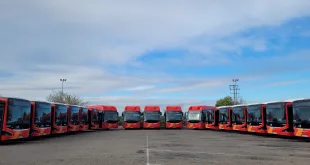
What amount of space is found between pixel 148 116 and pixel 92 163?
3505cm

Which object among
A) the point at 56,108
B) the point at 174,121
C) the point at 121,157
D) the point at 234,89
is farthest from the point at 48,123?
the point at 234,89

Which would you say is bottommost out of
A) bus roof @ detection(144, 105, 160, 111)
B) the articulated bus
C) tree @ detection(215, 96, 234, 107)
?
the articulated bus

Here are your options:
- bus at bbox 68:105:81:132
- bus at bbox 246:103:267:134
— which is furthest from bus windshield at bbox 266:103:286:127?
bus at bbox 68:105:81:132

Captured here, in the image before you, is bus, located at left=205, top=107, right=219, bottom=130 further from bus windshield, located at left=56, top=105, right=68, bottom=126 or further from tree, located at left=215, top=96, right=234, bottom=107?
tree, located at left=215, top=96, right=234, bottom=107

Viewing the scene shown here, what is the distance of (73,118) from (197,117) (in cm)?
1714

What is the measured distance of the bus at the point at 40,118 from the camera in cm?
2535

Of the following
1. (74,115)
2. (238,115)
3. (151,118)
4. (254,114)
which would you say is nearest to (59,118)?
(74,115)

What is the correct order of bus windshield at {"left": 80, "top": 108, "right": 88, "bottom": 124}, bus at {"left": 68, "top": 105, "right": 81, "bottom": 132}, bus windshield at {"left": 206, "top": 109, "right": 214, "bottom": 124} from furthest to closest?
bus windshield at {"left": 206, "top": 109, "right": 214, "bottom": 124} < bus windshield at {"left": 80, "top": 108, "right": 88, "bottom": 124} < bus at {"left": 68, "top": 105, "right": 81, "bottom": 132}

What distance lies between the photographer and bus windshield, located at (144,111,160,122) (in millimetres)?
46625

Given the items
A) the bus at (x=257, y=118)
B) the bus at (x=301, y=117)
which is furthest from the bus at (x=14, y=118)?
the bus at (x=257, y=118)

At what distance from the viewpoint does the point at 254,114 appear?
31.3m

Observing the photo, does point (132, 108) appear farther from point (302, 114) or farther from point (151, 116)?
point (302, 114)

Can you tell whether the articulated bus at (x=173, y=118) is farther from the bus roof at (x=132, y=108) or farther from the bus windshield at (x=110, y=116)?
the bus windshield at (x=110, y=116)

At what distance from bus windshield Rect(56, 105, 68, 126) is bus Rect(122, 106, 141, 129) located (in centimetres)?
1379
